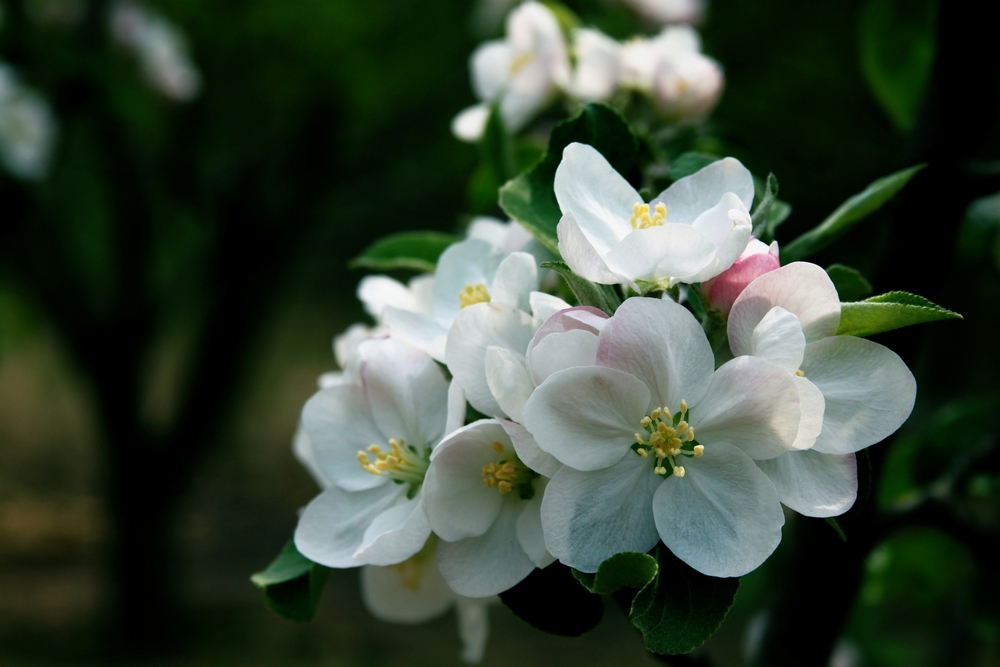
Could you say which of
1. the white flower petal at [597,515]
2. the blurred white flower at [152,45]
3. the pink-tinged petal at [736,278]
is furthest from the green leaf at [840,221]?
the blurred white flower at [152,45]

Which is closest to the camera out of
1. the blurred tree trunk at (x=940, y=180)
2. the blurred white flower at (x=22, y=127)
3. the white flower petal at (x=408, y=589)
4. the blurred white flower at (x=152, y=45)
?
the white flower petal at (x=408, y=589)

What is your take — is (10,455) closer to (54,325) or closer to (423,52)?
(54,325)

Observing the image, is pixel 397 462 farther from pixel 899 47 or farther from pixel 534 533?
pixel 899 47

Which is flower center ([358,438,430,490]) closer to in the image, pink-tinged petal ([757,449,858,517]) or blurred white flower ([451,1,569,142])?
pink-tinged petal ([757,449,858,517])

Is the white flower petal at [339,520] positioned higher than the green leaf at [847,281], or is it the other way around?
the green leaf at [847,281]

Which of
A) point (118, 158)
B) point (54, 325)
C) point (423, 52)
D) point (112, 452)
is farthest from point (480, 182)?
point (423, 52)

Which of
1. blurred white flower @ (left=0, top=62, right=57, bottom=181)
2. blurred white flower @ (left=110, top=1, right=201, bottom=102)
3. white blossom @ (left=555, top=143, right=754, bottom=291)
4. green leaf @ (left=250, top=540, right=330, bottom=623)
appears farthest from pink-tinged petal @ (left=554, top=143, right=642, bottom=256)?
blurred white flower @ (left=110, top=1, right=201, bottom=102)

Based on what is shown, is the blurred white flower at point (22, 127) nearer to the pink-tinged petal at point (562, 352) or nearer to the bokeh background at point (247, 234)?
the bokeh background at point (247, 234)
